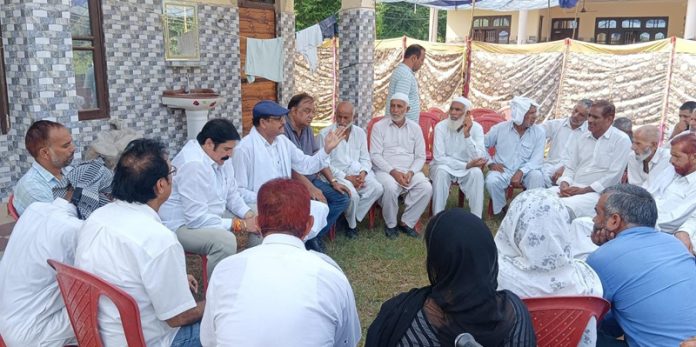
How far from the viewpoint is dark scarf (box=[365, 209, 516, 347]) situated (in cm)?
158

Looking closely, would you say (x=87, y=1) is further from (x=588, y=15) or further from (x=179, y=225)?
(x=588, y=15)

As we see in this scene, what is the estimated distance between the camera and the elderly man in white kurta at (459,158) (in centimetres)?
558

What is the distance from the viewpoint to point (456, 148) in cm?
582

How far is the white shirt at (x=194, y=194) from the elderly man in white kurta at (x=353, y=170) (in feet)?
5.52

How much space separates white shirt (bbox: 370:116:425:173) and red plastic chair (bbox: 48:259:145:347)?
12.4ft

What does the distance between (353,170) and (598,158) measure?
2.26 meters

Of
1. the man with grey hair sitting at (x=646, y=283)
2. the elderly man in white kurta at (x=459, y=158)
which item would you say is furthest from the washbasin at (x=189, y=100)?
the man with grey hair sitting at (x=646, y=283)

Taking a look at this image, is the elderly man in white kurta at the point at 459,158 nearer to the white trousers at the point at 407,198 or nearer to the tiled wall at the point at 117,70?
the white trousers at the point at 407,198

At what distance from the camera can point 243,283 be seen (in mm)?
1696

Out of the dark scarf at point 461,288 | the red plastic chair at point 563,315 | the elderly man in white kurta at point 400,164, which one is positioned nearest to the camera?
the dark scarf at point 461,288

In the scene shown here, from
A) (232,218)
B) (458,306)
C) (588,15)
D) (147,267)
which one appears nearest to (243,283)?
(147,267)

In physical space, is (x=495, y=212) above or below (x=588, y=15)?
below

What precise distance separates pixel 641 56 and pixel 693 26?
163 inches

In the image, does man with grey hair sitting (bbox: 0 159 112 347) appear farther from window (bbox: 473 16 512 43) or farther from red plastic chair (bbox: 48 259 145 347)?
window (bbox: 473 16 512 43)
